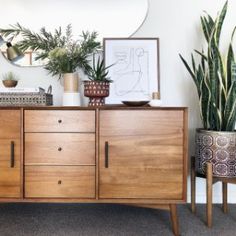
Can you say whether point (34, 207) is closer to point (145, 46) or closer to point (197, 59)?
point (145, 46)

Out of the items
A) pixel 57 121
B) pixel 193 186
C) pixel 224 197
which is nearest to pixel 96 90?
pixel 57 121

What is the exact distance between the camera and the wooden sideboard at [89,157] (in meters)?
1.43

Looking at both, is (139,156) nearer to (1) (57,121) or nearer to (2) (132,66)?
(1) (57,121)

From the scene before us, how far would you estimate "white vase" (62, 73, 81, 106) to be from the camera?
5.37 ft

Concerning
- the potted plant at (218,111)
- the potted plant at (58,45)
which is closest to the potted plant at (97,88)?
the potted plant at (58,45)

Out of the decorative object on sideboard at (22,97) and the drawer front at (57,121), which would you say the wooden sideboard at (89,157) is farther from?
the decorative object on sideboard at (22,97)

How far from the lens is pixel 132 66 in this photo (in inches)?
74.3

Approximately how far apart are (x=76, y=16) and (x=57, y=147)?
3.29 ft

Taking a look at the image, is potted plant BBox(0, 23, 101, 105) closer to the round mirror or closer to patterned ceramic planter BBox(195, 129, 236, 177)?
the round mirror

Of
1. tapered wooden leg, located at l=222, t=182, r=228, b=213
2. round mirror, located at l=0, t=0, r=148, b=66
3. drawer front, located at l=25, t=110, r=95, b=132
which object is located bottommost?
tapered wooden leg, located at l=222, t=182, r=228, b=213

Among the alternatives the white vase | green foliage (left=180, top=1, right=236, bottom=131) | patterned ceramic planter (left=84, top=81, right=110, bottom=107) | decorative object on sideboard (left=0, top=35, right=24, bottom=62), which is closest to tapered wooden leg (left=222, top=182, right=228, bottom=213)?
green foliage (left=180, top=1, right=236, bottom=131)

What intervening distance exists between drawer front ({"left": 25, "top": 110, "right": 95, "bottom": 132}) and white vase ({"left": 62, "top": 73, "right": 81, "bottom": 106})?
0.68ft

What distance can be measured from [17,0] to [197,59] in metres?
1.38

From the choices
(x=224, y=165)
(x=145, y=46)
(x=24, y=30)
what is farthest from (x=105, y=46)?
(x=224, y=165)
